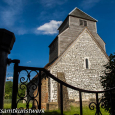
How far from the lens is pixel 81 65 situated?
490 inches

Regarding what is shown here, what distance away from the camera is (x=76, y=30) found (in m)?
15.3

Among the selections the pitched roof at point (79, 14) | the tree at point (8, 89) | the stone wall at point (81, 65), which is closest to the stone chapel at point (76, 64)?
the stone wall at point (81, 65)

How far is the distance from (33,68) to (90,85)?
11.0 metres

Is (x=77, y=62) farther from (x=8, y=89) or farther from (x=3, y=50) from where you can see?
(x=3, y=50)

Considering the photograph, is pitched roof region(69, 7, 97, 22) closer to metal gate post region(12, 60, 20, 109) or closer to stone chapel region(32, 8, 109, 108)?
stone chapel region(32, 8, 109, 108)

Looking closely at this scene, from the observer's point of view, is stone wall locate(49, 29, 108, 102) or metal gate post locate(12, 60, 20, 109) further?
stone wall locate(49, 29, 108, 102)

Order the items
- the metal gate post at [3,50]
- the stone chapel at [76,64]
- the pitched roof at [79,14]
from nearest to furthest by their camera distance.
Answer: the metal gate post at [3,50], the stone chapel at [76,64], the pitched roof at [79,14]

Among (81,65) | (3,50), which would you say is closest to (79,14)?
(81,65)

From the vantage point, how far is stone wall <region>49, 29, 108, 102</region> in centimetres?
1145

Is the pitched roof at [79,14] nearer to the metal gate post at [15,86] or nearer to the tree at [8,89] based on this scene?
the metal gate post at [15,86]

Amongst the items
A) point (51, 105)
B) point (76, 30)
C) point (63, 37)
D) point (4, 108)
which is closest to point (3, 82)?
point (4, 108)

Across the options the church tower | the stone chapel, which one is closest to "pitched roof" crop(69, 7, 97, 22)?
the church tower

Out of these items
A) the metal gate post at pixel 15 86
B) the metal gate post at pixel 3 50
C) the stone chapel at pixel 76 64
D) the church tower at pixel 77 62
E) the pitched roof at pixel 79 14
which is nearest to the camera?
the metal gate post at pixel 3 50

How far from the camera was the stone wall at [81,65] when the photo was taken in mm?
11452
